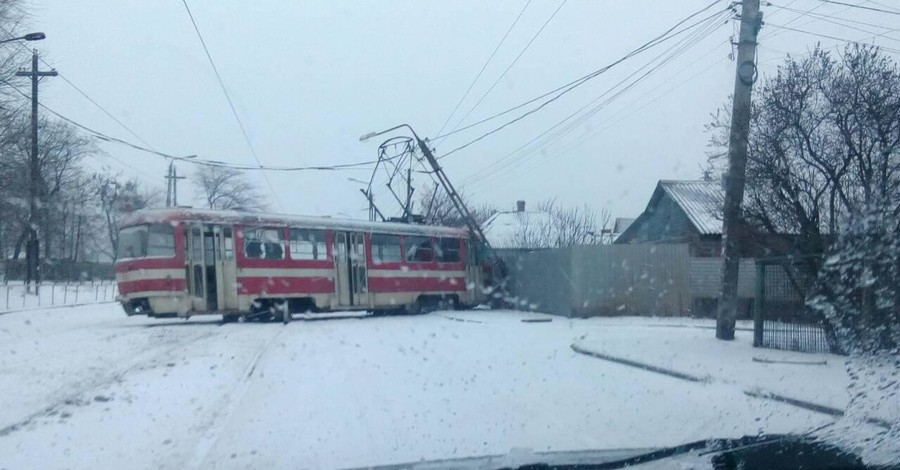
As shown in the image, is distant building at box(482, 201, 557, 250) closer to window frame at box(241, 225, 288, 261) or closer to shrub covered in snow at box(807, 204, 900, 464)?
window frame at box(241, 225, 288, 261)

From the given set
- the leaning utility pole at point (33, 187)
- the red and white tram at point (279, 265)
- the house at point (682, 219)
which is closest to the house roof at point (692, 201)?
the house at point (682, 219)

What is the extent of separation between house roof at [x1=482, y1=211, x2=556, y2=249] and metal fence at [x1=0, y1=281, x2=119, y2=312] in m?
21.5

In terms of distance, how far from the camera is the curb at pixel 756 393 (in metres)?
8.05

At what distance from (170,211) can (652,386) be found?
1543 centimetres

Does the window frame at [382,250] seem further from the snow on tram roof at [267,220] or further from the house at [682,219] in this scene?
the house at [682,219]

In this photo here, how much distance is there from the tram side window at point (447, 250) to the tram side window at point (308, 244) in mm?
5647

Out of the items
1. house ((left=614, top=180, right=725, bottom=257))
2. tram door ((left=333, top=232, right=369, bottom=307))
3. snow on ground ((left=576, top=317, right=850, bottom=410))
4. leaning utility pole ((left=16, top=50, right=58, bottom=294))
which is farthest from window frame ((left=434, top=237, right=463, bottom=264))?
leaning utility pole ((left=16, top=50, right=58, bottom=294))

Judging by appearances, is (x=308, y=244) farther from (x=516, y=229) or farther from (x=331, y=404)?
(x=516, y=229)

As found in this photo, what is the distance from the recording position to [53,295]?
39.8 meters

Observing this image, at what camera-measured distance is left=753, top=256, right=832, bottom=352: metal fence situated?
1352 centimetres

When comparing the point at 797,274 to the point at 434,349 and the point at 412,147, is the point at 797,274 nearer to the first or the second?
the point at 434,349

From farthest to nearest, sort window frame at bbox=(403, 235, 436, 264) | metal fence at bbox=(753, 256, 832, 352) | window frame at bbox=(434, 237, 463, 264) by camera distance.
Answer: window frame at bbox=(434, 237, 463, 264) → window frame at bbox=(403, 235, 436, 264) → metal fence at bbox=(753, 256, 832, 352)

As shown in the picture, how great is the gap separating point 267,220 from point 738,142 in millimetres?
14354

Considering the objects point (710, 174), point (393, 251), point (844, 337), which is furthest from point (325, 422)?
point (393, 251)
